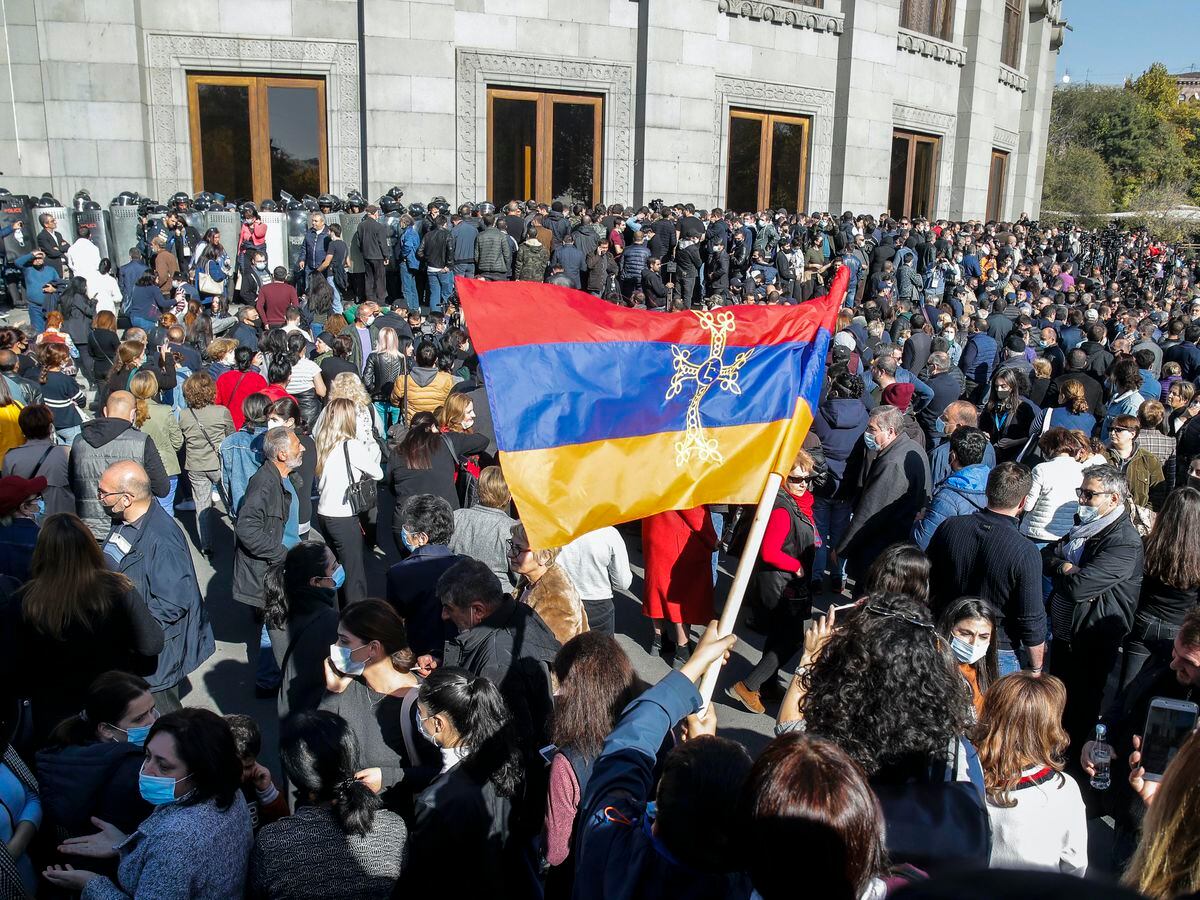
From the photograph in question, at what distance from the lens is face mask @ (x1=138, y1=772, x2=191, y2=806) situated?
3.38 m

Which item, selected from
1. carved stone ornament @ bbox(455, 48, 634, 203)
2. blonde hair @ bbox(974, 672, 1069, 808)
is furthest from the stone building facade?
blonde hair @ bbox(974, 672, 1069, 808)

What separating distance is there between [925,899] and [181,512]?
9650mm

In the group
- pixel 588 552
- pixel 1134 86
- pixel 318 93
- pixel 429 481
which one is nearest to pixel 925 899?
pixel 588 552

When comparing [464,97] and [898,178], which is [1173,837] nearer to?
[464,97]

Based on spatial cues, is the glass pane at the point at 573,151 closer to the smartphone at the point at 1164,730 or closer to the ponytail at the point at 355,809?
the smartphone at the point at 1164,730

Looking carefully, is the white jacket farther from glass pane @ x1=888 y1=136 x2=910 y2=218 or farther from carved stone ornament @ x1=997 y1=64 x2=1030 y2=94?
carved stone ornament @ x1=997 y1=64 x2=1030 y2=94

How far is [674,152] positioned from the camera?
929 inches

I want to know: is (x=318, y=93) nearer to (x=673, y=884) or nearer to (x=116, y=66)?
(x=116, y=66)

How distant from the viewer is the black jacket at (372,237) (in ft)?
56.0

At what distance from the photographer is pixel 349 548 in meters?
7.07

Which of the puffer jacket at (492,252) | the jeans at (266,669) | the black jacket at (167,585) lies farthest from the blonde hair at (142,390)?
the puffer jacket at (492,252)

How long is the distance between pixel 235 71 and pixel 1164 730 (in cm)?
2196

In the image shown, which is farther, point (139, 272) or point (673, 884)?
Answer: point (139, 272)

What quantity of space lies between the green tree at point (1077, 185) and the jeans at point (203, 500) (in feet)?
159
